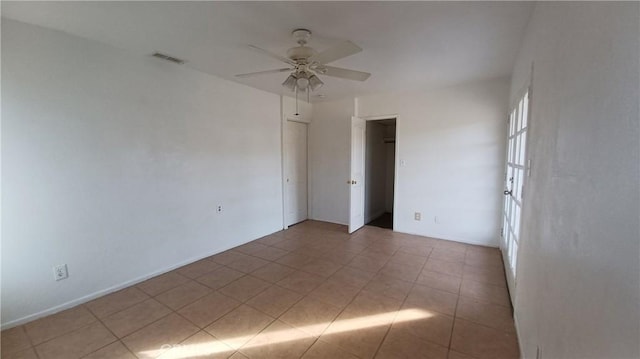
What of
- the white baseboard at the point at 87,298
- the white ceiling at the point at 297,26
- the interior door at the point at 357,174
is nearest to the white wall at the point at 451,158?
the interior door at the point at 357,174

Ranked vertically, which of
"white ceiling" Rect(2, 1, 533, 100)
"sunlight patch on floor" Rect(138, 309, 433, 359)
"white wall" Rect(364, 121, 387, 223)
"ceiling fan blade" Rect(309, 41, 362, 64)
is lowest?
"sunlight patch on floor" Rect(138, 309, 433, 359)

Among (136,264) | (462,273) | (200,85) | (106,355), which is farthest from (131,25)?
(462,273)

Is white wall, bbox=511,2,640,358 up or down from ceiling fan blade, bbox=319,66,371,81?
down

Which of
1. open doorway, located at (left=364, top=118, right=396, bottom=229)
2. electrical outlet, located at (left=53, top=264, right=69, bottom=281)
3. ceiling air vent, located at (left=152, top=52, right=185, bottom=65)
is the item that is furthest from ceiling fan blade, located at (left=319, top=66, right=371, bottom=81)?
electrical outlet, located at (left=53, top=264, right=69, bottom=281)

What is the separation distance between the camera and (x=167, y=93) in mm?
2947

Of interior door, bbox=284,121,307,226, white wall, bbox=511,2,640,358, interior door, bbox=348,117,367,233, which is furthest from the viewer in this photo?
interior door, bbox=284,121,307,226

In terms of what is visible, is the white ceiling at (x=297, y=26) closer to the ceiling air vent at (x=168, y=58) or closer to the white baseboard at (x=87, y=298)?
the ceiling air vent at (x=168, y=58)

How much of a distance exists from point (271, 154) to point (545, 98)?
3637 mm

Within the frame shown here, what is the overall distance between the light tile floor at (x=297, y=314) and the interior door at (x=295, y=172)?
168 cm

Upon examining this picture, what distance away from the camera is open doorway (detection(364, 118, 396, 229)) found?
5316mm

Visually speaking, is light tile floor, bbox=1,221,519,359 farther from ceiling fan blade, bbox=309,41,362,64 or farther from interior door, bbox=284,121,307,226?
ceiling fan blade, bbox=309,41,362,64

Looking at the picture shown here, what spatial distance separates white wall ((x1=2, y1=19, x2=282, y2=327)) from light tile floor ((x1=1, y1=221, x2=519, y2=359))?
328 millimetres

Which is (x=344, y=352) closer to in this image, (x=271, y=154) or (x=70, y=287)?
(x=70, y=287)

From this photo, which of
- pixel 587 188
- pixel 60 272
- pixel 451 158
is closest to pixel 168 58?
pixel 60 272
